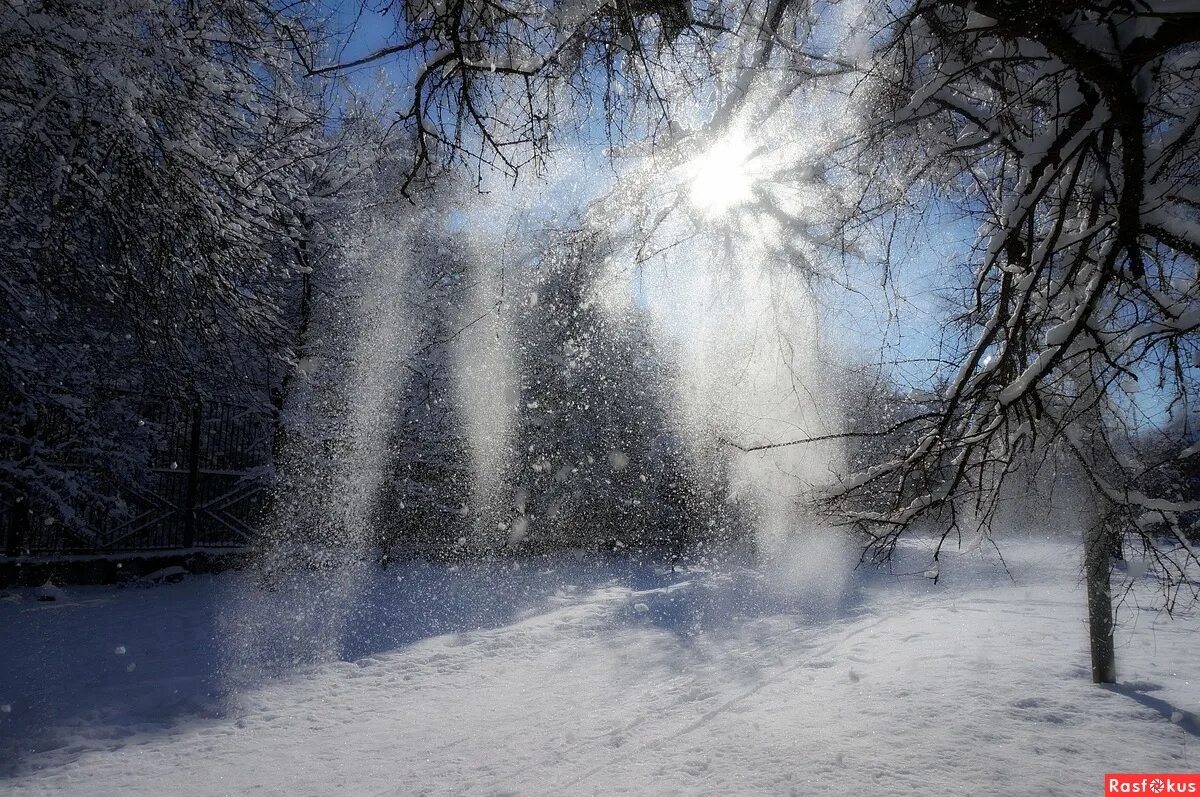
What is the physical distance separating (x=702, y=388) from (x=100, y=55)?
44.4 ft

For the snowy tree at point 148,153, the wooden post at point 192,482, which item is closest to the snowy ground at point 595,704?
→ the wooden post at point 192,482

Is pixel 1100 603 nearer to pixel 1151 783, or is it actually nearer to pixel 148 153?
pixel 1151 783

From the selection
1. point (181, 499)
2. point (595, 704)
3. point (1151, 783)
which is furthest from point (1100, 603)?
point (181, 499)

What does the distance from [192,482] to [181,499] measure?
0.54 metres

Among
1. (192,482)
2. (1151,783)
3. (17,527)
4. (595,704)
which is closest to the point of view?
(1151,783)

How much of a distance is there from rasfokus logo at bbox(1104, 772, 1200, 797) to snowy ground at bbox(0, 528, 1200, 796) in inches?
3.7

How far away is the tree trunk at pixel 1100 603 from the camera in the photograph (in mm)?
4910

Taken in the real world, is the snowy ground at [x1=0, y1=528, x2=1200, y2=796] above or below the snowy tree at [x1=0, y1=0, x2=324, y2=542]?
below

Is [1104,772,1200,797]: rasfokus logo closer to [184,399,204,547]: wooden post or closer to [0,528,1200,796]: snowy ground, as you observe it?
[0,528,1200,796]: snowy ground

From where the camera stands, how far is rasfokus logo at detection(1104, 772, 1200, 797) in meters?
3.35

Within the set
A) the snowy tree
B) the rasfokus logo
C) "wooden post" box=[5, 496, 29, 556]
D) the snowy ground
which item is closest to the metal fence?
"wooden post" box=[5, 496, 29, 556]

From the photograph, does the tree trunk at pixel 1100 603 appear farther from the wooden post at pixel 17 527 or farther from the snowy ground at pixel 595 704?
the wooden post at pixel 17 527

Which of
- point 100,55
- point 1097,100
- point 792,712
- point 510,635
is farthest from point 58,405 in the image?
point 1097,100

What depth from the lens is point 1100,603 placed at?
17.0 feet
